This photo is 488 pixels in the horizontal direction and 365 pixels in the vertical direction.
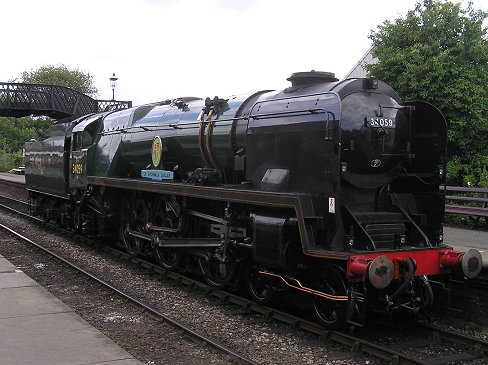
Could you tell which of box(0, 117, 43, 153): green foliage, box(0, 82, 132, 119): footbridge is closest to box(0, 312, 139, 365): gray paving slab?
box(0, 82, 132, 119): footbridge

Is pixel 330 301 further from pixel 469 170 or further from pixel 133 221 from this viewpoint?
pixel 469 170

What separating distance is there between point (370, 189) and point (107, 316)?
12.3ft

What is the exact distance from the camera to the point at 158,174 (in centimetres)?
927

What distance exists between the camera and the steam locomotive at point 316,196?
5867 mm

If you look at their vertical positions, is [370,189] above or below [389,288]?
above

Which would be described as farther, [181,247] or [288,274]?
[181,247]

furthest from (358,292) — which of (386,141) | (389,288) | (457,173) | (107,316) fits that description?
(457,173)

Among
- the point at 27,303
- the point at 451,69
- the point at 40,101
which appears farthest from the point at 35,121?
the point at 27,303

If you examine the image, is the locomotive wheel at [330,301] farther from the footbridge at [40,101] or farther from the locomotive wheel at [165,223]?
the footbridge at [40,101]

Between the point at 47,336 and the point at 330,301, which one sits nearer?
the point at 47,336

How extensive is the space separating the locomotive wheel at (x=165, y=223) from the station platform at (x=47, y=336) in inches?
90.3

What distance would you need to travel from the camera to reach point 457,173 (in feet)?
50.4

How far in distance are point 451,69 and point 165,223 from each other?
10.1m

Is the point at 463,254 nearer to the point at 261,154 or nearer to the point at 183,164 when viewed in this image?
the point at 261,154
